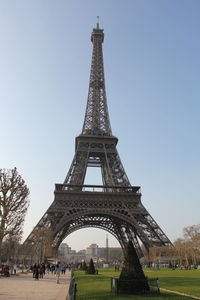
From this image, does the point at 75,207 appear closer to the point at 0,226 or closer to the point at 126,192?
the point at 126,192

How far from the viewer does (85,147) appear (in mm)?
73438

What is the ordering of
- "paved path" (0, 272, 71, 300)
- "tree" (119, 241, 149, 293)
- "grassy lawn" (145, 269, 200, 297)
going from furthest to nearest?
"grassy lawn" (145, 269, 200, 297) < "tree" (119, 241, 149, 293) < "paved path" (0, 272, 71, 300)

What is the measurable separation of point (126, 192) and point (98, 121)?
2059 centimetres

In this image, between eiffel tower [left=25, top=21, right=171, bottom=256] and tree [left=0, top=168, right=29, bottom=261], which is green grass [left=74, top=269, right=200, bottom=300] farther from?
eiffel tower [left=25, top=21, right=171, bottom=256]

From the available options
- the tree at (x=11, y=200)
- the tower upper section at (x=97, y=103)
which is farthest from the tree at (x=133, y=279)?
the tower upper section at (x=97, y=103)

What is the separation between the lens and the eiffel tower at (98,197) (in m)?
61.9

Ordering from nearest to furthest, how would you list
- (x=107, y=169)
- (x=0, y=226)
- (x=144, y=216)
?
(x=0, y=226)
(x=144, y=216)
(x=107, y=169)

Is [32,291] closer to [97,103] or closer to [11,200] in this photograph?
[11,200]

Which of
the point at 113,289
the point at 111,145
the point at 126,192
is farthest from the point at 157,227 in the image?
the point at 113,289

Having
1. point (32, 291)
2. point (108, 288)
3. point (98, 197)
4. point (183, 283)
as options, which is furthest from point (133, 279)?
point (98, 197)

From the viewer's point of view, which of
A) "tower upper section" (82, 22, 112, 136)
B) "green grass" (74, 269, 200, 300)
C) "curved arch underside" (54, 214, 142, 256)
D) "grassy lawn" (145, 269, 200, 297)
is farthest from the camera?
"tower upper section" (82, 22, 112, 136)

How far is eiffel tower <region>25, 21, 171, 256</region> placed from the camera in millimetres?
61938

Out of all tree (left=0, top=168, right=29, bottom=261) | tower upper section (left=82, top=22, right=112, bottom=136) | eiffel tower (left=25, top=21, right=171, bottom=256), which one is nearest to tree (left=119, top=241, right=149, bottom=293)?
tree (left=0, top=168, right=29, bottom=261)

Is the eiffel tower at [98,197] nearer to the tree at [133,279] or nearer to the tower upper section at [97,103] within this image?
the tower upper section at [97,103]
